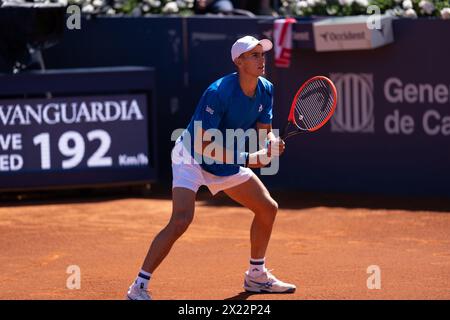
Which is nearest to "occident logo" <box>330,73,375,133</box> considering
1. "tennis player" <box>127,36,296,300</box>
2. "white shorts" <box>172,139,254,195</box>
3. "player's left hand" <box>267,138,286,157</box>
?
"tennis player" <box>127,36,296,300</box>

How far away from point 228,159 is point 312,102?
2.86 feet

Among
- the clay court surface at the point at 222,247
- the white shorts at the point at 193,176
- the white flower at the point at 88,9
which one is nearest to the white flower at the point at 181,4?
the white flower at the point at 88,9

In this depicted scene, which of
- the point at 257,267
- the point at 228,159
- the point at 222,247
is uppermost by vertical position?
the point at 228,159

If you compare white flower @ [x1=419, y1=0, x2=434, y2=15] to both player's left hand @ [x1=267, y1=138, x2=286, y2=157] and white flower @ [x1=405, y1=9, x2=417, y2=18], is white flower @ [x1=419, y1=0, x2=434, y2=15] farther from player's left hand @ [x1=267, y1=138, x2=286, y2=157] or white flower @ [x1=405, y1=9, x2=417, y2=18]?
player's left hand @ [x1=267, y1=138, x2=286, y2=157]

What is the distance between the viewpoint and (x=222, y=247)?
9102 millimetres

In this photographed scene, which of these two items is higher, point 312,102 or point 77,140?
point 312,102

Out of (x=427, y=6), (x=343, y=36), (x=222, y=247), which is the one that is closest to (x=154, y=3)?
(x=343, y=36)

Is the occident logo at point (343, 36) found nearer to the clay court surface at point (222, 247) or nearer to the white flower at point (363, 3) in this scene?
the white flower at point (363, 3)

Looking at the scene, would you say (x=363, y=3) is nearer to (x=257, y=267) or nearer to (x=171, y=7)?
(x=171, y=7)

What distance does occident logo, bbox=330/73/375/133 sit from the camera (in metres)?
11.4
